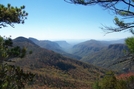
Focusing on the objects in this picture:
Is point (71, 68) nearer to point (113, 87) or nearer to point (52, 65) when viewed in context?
point (52, 65)

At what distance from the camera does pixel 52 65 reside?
126625mm

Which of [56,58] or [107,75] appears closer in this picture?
[107,75]

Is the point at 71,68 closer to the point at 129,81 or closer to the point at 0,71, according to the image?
the point at 129,81

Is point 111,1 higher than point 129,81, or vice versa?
point 111,1

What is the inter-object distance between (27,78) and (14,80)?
62cm

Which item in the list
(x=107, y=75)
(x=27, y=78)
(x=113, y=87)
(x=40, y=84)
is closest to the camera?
(x=27, y=78)

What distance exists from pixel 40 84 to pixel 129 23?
66.6 meters

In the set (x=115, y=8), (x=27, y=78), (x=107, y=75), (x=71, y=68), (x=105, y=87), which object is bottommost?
(x=71, y=68)

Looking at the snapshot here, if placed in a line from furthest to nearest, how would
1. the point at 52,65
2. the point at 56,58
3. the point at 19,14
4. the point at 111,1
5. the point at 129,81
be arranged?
1. the point at 56,58
2. the point at 52,65
3. the point at 129,81
4. the point at 19,14
5. the point at 111,1

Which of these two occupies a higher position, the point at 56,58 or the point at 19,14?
the point at 19,14

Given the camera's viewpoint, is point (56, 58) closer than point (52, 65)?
No

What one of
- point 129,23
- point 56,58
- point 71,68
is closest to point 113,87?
point 129,23

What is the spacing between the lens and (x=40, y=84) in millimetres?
70125

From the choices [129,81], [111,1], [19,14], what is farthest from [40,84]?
[111,1]
